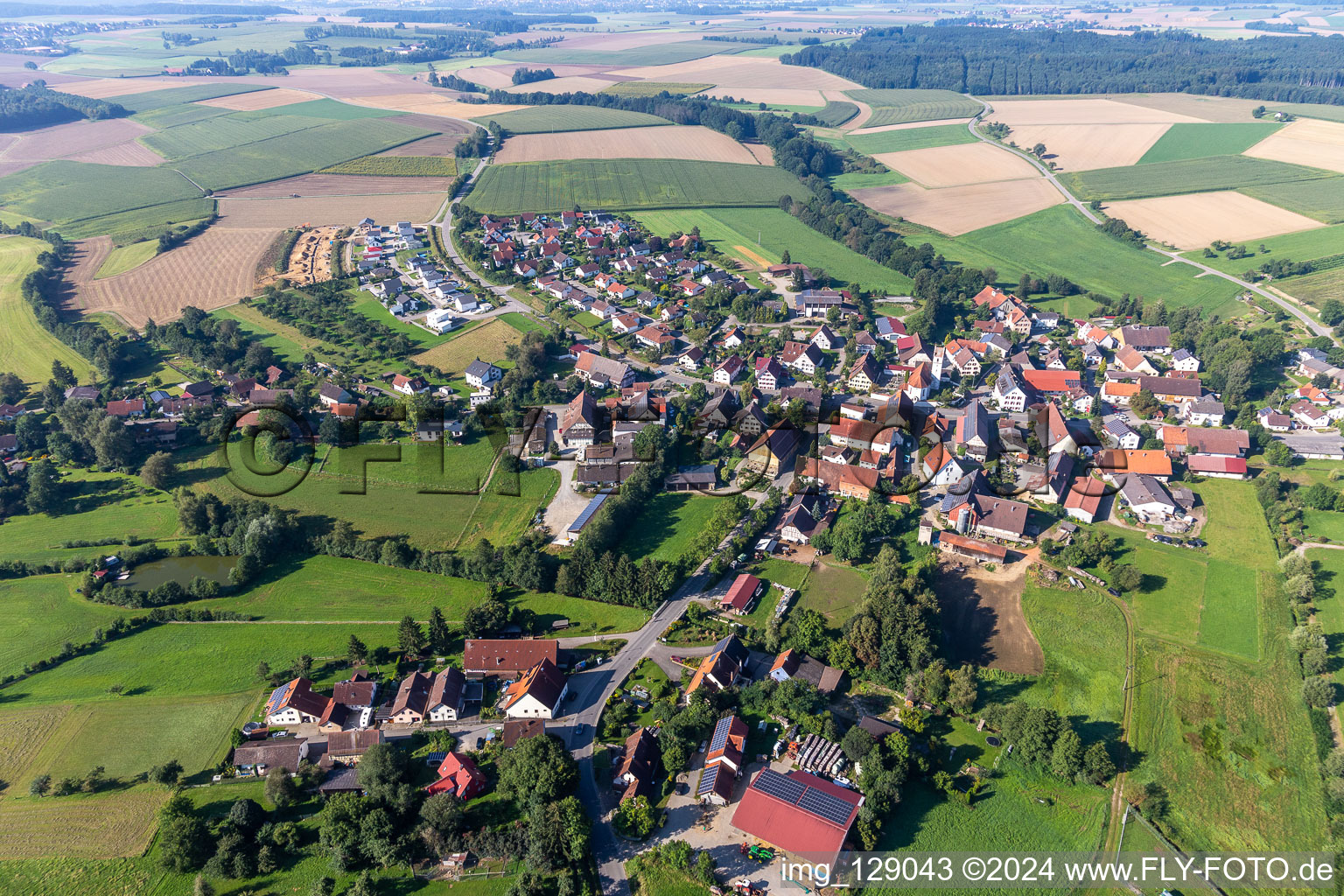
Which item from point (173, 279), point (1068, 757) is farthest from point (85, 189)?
point (1068, 757)

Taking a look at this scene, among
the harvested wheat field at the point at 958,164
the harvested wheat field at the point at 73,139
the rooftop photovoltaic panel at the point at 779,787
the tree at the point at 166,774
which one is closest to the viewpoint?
the rooftop photovoltaic panel at the point at 779,787

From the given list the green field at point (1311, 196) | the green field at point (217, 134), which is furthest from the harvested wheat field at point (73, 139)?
the green field at point (1311, 196)

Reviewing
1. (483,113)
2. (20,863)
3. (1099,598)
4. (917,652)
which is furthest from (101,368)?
(483,113)

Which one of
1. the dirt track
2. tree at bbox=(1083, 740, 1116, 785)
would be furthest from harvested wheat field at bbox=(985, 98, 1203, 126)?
tree at bbox=(1083, 740, 1116, 785)

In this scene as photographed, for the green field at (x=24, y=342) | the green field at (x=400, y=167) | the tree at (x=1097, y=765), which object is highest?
the green field at (x=400, y=167)

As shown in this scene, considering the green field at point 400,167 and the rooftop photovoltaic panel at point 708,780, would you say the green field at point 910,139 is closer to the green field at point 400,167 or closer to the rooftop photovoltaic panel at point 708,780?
the green field at point 400,167

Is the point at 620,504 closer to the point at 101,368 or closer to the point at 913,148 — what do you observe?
the point at 101,368
